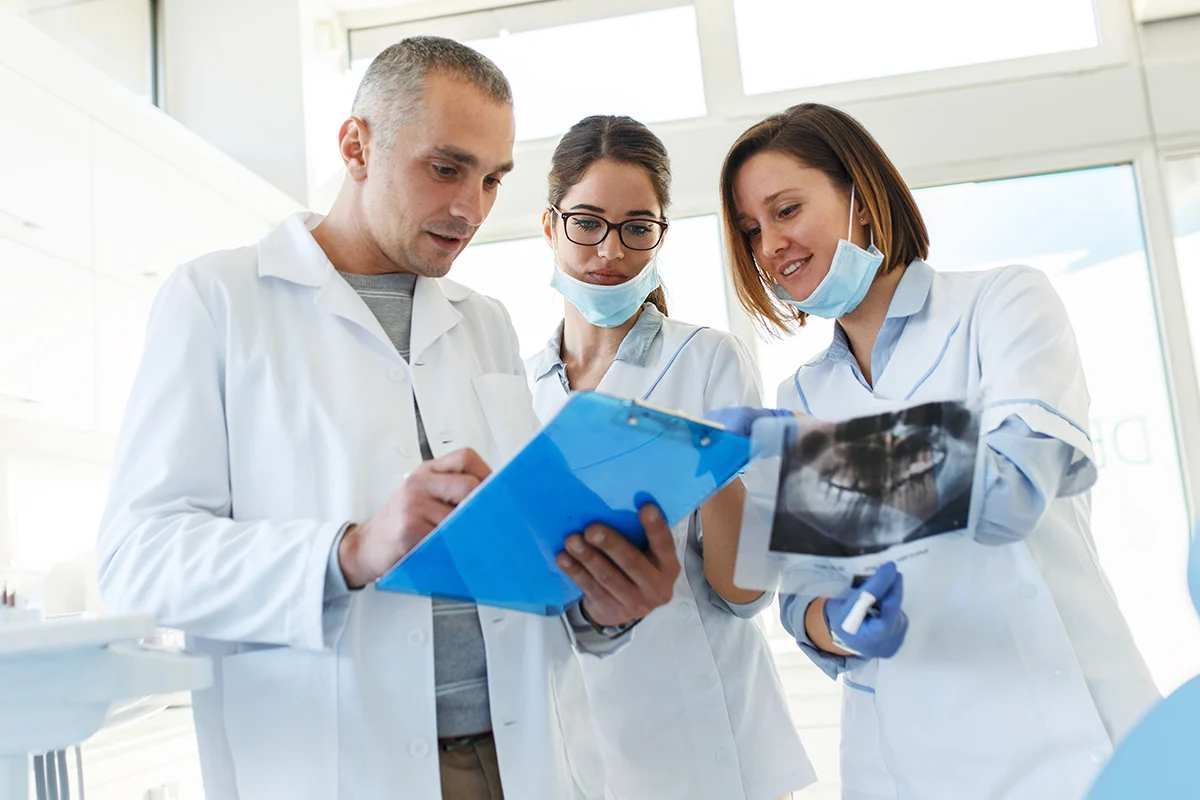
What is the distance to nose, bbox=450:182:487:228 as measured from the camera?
129cm

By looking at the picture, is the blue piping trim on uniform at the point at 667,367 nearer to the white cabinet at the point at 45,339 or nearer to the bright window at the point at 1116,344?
the white cabinet at the point at 45,339

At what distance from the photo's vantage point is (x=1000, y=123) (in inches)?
134

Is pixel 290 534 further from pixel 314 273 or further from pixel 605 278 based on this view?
pixel 605 278

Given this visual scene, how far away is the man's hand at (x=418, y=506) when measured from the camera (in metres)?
0.94

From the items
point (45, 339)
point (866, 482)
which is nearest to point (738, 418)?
point (866, 482)

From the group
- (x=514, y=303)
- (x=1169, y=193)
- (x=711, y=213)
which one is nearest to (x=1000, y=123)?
(x=1169, y=193)

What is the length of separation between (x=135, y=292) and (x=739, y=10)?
227 centimetres

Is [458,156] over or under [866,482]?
over

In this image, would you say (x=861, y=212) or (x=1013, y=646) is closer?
(x=1013, y=646)

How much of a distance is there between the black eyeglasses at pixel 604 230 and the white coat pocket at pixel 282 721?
884 millimetres

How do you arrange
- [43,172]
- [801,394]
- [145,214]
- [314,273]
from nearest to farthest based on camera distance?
1. [314,273]
2. [801,394]
3. [43,172]
4. [145,214]

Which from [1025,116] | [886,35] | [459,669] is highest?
[886,35]

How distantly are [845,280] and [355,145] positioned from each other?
0.68 meters

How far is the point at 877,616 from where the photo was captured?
3.66ft
